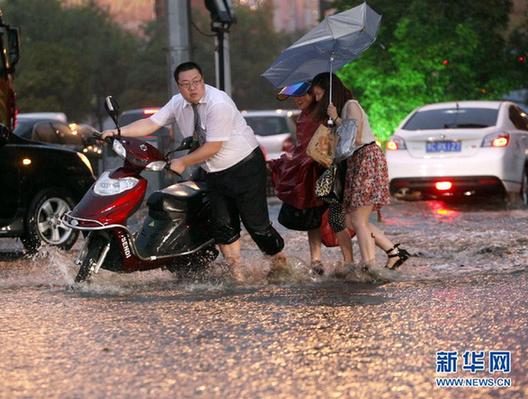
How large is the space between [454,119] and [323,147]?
355 inches

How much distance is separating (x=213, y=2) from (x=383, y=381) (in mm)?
13610

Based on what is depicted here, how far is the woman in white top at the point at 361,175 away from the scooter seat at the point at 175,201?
110 centimetres

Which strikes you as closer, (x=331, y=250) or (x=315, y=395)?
(x=315, y=395)

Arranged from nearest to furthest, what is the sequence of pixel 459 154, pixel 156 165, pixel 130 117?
pixel 156 165, pixel 459 154, pixel 130 117

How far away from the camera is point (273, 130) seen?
84.3 feet

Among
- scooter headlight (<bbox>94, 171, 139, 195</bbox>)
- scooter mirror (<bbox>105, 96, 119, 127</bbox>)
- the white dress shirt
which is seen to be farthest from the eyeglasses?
scooter headlight (<bbox>94, 171, 139, 195</bbox>)

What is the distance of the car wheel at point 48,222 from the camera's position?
42.2 ft

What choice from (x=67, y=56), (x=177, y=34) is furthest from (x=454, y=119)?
(x=67, y=56)

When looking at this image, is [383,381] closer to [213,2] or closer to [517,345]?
[517,345]

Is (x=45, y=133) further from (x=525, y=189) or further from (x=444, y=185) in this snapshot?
(x=525, y=189)

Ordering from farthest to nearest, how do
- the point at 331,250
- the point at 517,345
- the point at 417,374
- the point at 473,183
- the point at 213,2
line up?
the point at 213,2 → the point at 473,183 → the point at 331,250 → the point at 517,345 → the point at 417,374

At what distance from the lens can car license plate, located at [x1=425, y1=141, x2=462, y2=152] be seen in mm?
17891

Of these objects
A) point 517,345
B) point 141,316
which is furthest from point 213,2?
point 517,345

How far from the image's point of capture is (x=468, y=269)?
10.6m
